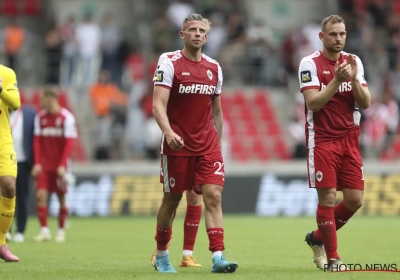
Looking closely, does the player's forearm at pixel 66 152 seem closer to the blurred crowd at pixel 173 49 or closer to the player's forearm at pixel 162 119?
the player's forearm at pixel 162 119

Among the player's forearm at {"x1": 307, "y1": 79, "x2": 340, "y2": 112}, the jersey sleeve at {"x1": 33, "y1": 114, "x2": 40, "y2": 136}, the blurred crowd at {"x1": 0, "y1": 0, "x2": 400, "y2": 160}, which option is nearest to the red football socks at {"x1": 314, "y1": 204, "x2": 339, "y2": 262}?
the player's forearm at {"x1": 307, "y1": 79, "x2": 340, "y2": 112}

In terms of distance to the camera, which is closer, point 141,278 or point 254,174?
point 141,278

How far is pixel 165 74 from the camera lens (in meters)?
11.0

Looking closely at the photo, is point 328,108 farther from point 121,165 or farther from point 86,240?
point 121,165

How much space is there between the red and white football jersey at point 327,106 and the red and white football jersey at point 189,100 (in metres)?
1.04

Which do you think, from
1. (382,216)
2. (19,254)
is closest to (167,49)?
(382,216)

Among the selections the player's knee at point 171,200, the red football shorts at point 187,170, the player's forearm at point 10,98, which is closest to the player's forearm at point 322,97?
the red football shorts at point 187,170

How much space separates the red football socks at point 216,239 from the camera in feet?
34.8

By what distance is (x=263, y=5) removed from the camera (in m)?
33.9

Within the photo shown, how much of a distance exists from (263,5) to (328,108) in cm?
2336

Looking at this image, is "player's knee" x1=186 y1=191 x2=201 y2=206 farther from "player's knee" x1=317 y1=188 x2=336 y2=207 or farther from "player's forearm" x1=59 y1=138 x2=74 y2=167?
"player's forearm" x1=59 y1=138 x2=74 y2=167

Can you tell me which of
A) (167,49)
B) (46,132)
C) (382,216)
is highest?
(167,49)

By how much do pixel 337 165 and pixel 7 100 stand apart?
12.8 ft

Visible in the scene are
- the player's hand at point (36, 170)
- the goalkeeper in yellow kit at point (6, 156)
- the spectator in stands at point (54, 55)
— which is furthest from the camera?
the spectator in stands at point (54, 55)
